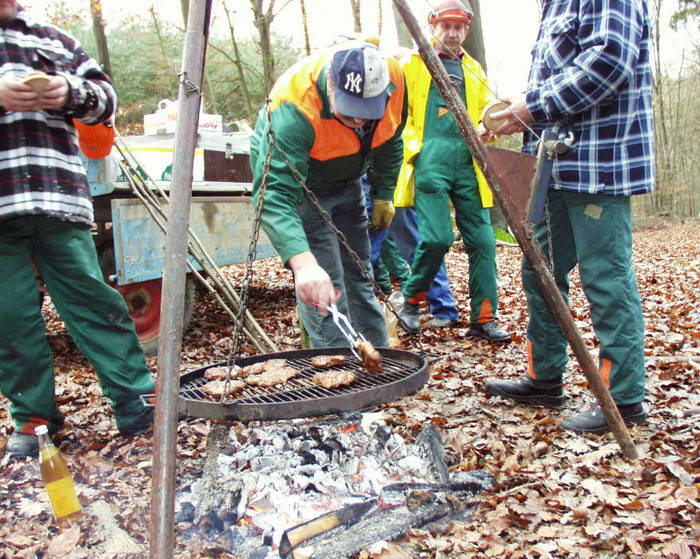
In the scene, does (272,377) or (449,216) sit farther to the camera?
(449,216)

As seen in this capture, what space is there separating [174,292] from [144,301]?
12.3ft

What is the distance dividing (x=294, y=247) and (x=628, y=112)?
1.62 meters

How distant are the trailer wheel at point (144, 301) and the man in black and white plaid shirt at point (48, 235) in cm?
207

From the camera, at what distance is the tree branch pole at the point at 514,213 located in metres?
2.42

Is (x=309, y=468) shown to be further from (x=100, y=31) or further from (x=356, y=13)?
(x=100, y=31)

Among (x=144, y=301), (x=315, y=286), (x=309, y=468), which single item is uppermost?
(x=315, y=286)

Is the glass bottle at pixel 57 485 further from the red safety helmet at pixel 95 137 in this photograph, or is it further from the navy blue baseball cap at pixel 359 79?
the navy blue baseball cap at pixel 359 79

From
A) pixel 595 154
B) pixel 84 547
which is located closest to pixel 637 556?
pixel 595 154

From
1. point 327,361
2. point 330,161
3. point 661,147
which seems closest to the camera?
point 327,361

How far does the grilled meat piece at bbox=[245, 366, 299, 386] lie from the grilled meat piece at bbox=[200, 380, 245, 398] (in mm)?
76

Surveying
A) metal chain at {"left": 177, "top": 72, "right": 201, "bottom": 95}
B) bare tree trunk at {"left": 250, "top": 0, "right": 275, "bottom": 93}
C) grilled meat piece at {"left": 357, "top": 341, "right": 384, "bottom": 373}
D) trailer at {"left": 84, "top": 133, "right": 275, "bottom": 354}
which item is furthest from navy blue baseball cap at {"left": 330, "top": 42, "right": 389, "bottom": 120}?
bare tree trunk at {"left": 250, "top": 0, "right": 275, "bottom": 93}

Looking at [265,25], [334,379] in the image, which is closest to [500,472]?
[334,379]

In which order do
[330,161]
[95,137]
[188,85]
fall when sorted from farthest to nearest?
1. [95,137]
2. [330,161]
3. [188,85]

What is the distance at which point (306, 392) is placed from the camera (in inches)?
94.7
